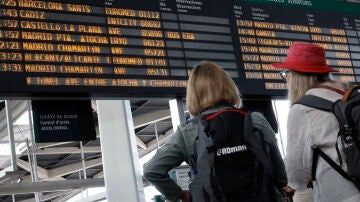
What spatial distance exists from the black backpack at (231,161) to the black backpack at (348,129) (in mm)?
274

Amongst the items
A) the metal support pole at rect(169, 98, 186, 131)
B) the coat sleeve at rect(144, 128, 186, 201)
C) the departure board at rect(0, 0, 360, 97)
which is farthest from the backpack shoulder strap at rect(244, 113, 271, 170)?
the metal support pole at rect(169, 98, 186, 131)

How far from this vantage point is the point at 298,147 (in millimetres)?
2576

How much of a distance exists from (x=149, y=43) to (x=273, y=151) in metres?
3.43

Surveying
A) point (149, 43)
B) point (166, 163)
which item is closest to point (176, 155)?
point (166, 163)

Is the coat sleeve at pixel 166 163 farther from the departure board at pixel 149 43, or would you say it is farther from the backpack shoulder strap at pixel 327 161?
the departure board at pixel 149 43

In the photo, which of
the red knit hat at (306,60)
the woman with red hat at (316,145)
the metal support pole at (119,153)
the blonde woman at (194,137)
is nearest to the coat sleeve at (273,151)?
the blonde woman at (194,137)

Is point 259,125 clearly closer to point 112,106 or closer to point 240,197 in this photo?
point 240,197

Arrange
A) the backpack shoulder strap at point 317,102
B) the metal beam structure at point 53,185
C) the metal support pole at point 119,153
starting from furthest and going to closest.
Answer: the metal beam structure at point 53,185
the metal support pole at point 119,153
the backpack shoulder strap at point 317,102

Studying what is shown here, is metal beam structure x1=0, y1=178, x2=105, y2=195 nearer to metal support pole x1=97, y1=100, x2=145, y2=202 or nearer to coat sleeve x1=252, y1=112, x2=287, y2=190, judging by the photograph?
metal support pole x1=97, y1=100, x2=145, y2=202

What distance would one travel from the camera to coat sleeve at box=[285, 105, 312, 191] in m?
2.57

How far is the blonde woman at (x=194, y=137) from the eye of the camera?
9.21 feet

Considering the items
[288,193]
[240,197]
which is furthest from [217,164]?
[288,193]

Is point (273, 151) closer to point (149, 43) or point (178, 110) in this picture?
point (149, 43)

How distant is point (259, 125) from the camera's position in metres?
2.79
